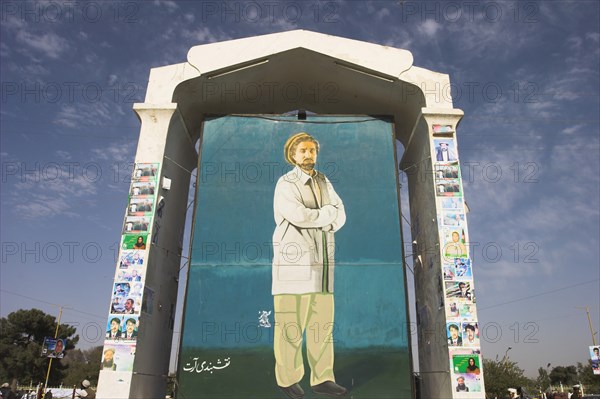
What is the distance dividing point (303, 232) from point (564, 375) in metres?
72.9

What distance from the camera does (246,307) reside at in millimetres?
15484

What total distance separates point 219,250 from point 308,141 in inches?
198

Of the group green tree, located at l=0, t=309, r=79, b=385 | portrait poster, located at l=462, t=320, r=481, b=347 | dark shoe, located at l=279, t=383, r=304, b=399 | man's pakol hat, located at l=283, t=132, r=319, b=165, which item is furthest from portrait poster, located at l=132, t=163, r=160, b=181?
green tree, located at l=0, t=309, r=79, b=385

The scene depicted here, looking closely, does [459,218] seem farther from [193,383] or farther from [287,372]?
[193,383]

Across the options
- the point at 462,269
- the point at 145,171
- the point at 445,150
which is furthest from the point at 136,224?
the point at 445,150

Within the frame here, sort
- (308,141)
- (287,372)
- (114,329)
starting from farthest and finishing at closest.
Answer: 1. (308,141)
2. (287,372)
3. (114,329)

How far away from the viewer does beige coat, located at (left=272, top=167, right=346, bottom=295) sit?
51.7 feet

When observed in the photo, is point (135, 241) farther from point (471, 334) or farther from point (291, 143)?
point (471, 334)

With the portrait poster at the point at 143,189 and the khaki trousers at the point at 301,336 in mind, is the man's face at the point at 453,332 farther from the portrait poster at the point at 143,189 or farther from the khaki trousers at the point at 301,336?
the portrait poster at the point at 143,189

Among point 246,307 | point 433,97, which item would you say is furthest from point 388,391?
point 433,97

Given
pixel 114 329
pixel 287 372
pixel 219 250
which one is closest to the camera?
pixel 114 329

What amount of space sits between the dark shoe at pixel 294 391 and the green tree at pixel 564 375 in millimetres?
71003

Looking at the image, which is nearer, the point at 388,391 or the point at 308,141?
the point at 388,391

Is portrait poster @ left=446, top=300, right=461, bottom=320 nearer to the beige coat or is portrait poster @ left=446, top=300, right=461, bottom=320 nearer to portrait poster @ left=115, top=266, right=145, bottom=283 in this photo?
the beige coat
